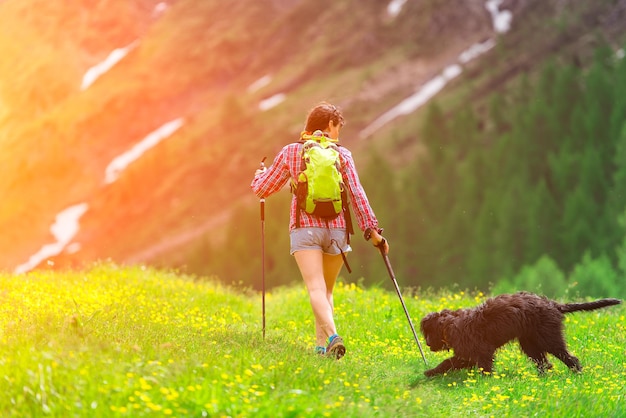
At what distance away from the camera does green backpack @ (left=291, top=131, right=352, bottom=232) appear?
354 inches

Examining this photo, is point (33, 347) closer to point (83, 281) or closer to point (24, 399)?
point (24, 399)

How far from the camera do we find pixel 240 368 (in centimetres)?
696

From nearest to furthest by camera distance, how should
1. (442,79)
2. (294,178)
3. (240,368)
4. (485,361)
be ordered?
(240,368)
(485,361)
(294,178)
(442,79)

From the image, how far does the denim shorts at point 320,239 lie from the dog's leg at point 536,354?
232 centimetres

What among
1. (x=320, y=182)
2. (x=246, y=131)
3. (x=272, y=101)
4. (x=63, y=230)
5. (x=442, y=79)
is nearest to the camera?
(x=320, y=182)

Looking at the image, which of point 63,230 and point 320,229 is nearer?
point 320,229

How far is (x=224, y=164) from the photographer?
16712cm

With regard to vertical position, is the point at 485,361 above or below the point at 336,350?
below

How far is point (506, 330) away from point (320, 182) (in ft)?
8.55

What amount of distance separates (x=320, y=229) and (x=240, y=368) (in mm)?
2601

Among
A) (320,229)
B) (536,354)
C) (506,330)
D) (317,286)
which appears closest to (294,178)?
(320,229)

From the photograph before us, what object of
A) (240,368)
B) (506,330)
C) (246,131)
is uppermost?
(240,368)

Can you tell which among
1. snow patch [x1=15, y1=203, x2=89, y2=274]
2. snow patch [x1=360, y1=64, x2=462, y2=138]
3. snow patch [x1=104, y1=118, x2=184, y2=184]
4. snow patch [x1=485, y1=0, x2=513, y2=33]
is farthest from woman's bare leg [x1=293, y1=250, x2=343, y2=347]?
snow patch [x1=104, y1=118, x2=184, y2=184]

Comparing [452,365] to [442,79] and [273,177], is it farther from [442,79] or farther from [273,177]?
[442,79]
